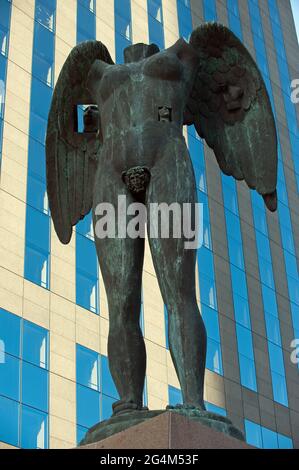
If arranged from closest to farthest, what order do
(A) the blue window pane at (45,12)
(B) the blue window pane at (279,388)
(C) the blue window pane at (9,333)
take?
(C) the blue window pane at (9,333) → (A) the blue window pane at (45,12) → (B) the blue window pane at (279,388)

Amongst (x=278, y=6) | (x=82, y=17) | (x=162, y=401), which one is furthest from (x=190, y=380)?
(x=278, y=6)

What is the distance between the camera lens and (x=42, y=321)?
27.3m

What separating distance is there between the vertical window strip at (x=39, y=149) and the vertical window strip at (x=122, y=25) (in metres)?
3.04

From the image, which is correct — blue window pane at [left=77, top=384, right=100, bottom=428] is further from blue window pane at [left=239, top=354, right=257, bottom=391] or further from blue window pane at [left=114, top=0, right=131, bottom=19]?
blue window pane at [left=114, top=0, right=131, bottom=19]

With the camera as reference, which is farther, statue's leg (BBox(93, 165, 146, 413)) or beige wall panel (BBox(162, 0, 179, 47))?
beige wall panel (BBox(162, 0, 179, 47))

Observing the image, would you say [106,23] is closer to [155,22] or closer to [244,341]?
[155,22]

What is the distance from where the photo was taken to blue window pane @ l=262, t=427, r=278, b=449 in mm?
34875

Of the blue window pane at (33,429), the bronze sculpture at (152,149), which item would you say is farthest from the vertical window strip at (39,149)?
the bronze sculpture at (152,149)

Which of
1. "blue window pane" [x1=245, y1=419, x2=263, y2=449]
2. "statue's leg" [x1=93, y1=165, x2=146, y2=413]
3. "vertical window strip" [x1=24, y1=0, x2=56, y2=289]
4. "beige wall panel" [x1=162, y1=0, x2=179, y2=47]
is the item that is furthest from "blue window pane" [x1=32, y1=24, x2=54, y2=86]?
"statue's leg" [x1=93, y1=165, x2=146, y2=413]

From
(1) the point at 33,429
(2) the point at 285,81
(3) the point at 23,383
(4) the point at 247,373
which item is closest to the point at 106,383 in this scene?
(3) the point at 23,383

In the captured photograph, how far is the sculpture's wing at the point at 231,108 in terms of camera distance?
817 cm

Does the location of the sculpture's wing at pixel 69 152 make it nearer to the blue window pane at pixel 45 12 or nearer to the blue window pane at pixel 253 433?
the blue window pane at pixel 45 12

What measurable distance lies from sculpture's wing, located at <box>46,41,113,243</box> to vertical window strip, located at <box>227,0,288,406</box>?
29394mm
